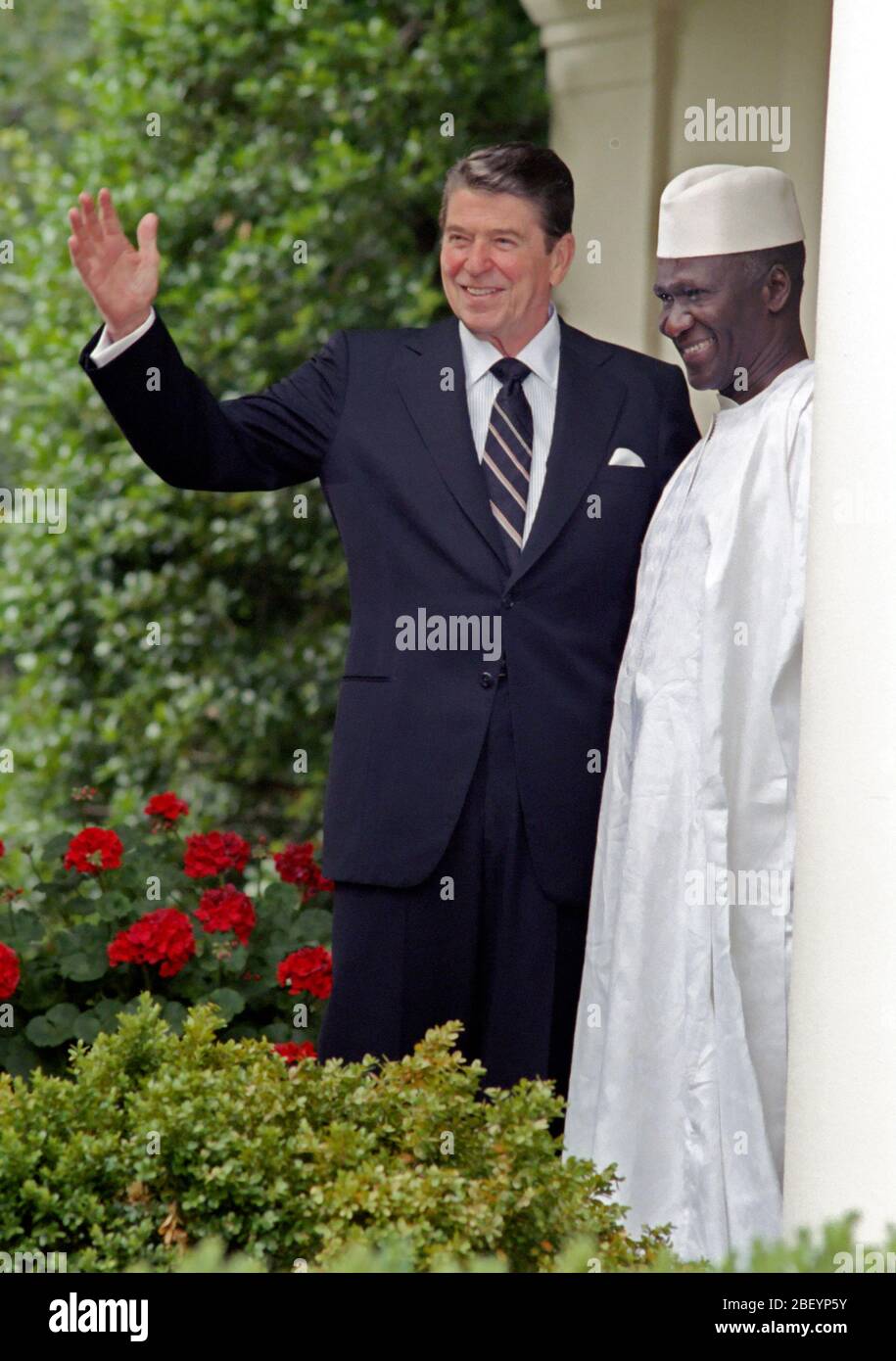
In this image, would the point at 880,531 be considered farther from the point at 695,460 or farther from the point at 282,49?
the point at 282,49

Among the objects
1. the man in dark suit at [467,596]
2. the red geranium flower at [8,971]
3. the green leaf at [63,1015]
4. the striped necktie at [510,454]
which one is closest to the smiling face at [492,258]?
the man in dark suit at [467,596]

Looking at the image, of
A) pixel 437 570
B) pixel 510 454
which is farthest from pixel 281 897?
pixel 510 454

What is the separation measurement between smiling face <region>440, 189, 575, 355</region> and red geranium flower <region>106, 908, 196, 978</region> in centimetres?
172

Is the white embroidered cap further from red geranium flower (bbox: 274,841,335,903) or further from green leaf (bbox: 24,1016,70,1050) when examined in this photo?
green leaf (bbox: 24,1016,70,1050)

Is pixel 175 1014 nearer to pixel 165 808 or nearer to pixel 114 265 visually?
pixel 165 808

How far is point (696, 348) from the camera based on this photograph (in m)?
3.58

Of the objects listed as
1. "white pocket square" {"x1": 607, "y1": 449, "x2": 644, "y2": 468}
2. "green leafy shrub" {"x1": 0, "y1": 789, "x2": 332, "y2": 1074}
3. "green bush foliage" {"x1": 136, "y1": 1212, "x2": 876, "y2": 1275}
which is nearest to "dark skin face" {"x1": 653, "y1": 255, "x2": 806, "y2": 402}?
"white pocket square" {"x1": 607, "y1": 449, "x2": 644, "y2": 468}

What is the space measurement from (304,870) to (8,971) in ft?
3.35

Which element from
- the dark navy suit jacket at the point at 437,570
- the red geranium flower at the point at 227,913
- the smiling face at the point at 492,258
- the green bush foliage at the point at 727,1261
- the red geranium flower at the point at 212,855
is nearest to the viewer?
the green bush foliage at the point at 727,1261

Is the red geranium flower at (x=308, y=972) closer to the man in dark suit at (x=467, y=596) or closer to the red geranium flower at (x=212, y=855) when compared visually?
the red geranium flower at (x=212, y=855)

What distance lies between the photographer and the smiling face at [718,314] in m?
3.55

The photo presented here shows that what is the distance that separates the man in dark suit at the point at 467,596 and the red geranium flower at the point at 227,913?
39.2 inches

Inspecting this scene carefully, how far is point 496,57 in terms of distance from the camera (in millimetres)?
6977

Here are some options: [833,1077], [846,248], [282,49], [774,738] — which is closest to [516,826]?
[774,738]
